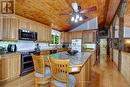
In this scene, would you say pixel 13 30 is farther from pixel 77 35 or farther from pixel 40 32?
pixel 77 35

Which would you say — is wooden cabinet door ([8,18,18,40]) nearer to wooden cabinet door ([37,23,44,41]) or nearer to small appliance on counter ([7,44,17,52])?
small appliance on counter ([7,44,17,52])

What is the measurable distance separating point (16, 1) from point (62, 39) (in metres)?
6.78

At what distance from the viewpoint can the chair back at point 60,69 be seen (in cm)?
221

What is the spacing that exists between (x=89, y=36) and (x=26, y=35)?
16.9ft

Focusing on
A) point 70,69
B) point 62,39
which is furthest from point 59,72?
point 62,39

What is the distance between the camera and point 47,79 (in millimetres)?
2855

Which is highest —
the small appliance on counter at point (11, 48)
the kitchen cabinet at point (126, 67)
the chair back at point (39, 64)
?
the small appliance on counter at point (11, 48)

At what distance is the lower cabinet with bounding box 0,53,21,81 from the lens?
4238 mm

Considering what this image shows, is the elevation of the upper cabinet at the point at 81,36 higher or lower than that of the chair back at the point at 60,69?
higher

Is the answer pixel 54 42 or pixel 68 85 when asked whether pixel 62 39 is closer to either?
pixel 54 42

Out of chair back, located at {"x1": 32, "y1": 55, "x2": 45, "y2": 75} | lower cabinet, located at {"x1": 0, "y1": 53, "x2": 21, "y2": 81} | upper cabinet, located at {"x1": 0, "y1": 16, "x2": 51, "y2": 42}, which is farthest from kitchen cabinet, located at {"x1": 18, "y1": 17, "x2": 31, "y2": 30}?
chair back, located at {"x1": 32, "y1": 55, "x2": 45, "y2": 75}

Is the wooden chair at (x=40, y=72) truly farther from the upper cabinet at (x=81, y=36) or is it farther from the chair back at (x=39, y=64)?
the upper cabinet at (x=81, y=36)

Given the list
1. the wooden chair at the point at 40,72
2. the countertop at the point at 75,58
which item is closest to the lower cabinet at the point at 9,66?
the countertop at the point at 75,58

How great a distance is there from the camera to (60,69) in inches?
90.4
